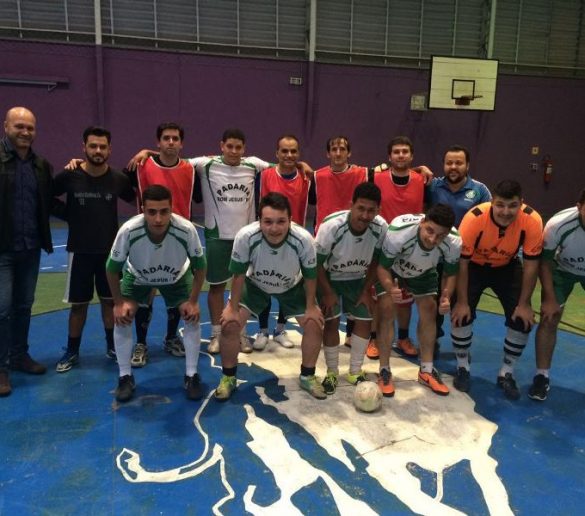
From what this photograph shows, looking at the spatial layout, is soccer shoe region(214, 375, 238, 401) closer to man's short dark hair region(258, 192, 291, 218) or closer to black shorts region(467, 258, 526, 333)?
man's short dark hair region(258, 192, 291, 218)

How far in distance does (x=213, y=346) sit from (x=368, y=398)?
1.71 m

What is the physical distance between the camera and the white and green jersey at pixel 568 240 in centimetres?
380

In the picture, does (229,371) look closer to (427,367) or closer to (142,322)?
(142,322)

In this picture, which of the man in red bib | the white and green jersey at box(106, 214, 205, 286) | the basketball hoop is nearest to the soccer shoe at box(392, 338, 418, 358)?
the man in red bib

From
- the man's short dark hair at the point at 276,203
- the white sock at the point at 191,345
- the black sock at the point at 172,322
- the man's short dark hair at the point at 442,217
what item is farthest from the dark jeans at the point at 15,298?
the man's short dark hair at the point at 442,217

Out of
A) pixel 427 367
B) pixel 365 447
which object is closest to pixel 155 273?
pixel 365 447

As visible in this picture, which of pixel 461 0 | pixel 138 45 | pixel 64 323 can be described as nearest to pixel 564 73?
pixel 461 0

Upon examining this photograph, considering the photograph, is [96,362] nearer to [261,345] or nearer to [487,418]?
[261,345]

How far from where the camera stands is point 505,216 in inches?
147

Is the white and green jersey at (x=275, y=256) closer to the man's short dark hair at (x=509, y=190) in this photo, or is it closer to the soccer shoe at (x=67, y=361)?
the man's short dark hair at (x=509, y=190)

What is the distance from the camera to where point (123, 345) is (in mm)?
3840

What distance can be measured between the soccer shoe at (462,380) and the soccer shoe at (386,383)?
547 millimetres

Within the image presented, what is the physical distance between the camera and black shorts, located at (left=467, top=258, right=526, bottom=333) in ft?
13.4

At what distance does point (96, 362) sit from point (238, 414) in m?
1.56
